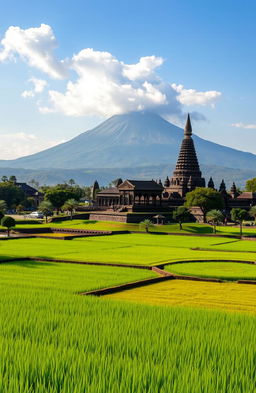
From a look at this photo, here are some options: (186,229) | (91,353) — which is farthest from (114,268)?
(186,229)

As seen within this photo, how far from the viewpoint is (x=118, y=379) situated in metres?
14.2

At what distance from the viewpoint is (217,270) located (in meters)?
50.3

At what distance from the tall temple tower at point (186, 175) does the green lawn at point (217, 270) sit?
108626 mm

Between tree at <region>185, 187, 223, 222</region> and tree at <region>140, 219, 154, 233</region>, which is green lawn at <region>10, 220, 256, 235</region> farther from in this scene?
tree at <region>185, 187, 223, 222</region>

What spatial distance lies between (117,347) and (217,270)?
109ft

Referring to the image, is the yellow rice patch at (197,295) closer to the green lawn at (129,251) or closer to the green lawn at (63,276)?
the green lawn at (63,276)

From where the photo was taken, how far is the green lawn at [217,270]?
150ft

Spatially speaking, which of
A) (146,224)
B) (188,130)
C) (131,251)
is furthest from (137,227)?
(188,130)

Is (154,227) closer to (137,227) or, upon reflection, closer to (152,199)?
(137,227)

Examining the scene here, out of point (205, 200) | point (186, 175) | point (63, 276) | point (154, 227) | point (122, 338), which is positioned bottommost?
point (63, 276)

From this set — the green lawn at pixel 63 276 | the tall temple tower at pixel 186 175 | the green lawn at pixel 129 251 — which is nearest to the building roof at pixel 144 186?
the tall temple tower at pixel 186 175

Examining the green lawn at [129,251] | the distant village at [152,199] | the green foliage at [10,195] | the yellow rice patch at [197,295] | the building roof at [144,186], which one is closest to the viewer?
the yellow rice patch at [197,295]

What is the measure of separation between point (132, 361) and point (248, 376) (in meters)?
3.75

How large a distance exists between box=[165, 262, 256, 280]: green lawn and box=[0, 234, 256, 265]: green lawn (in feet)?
10.1
